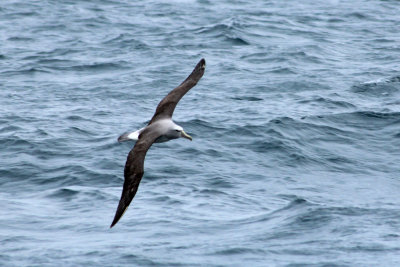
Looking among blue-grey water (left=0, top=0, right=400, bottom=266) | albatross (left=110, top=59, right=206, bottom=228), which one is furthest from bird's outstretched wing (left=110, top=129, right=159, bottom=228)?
blue-grey water (left=0, top=0, right=400, bottom=266)

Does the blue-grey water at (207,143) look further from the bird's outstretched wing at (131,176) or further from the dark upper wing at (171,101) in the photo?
the dark upper wing at (171,101)

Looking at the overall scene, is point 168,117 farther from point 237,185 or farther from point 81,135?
point 81,135

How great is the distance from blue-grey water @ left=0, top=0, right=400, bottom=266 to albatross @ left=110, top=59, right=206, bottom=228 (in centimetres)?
163

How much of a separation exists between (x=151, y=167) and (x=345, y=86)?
7.81m

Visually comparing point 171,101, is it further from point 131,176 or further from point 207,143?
point 207,143

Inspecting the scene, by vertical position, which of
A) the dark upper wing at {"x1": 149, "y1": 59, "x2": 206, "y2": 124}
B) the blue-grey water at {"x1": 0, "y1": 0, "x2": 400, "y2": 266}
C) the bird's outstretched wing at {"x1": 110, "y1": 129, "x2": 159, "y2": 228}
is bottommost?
the blue-grey water at {"x1": 0, "y1": 0, "x2": 400, "y2": 266}

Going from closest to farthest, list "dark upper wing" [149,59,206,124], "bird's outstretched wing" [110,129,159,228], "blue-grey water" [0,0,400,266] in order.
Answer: "bird's outstretched wing" [110,129,159,228], "blue-grey water" [0,0,400,266], "dark upper wing" [149,59,206,124]

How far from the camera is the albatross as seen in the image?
11.0 metres

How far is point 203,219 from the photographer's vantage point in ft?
45.7

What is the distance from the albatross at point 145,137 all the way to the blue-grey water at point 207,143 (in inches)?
64.2

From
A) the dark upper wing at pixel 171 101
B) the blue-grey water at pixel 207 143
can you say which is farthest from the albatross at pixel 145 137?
the blue-grey water at pixel 207 143

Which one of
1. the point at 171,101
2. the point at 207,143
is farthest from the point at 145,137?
the point at 207,143

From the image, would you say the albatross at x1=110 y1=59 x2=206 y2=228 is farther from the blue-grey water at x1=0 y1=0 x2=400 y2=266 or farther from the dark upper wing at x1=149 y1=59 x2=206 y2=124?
the blue-grey water at x1=0 y1=0 x2=400 y2=266

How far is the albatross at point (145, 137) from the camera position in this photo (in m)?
11.0
